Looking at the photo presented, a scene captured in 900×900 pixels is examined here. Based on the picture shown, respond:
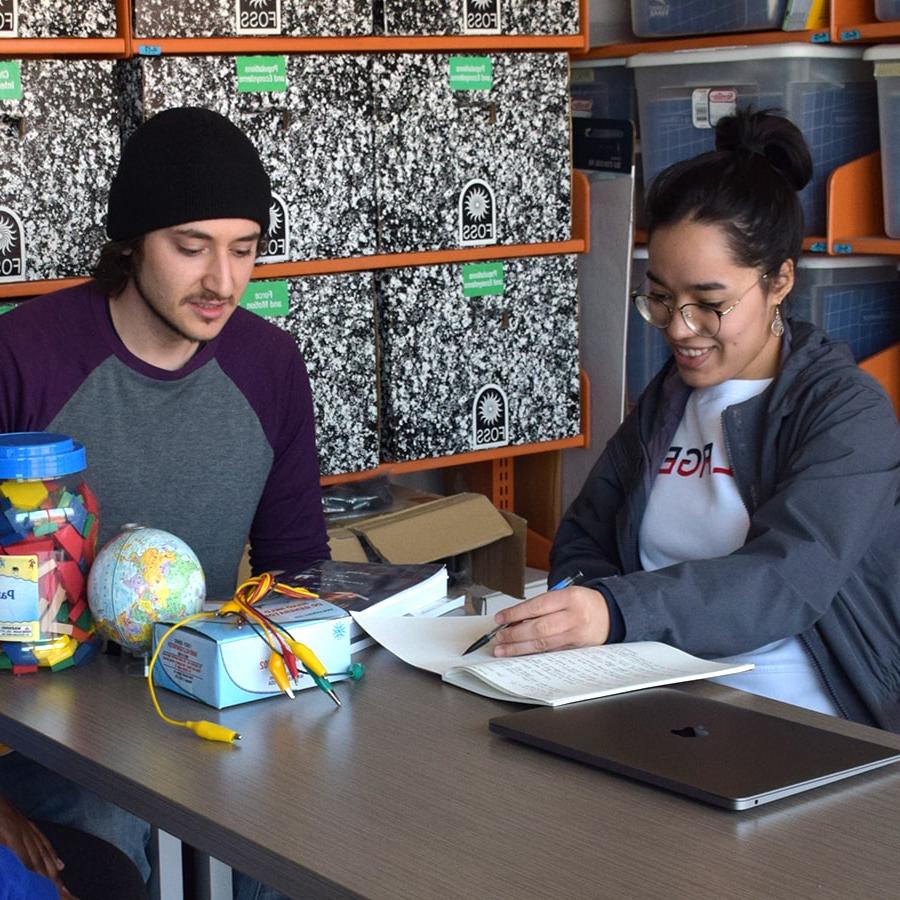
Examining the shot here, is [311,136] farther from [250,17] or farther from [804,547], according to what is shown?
[804,547]

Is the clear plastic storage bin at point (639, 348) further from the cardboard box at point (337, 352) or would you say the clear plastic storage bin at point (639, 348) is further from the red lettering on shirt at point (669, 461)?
the red lettering on shirt at point (669, 461)

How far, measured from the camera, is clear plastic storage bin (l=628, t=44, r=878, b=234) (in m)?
3.24

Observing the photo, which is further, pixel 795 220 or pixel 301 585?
pixel 795 220

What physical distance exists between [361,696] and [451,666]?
11cm

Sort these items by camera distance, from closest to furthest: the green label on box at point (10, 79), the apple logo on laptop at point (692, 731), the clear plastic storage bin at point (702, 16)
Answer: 1. the apple logo on laptop at point (692, 731)
2. the green label on box at point (10, 79)
3. the clear plastic storage bin at point (702, 16)

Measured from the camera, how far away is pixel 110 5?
2768 millimetres

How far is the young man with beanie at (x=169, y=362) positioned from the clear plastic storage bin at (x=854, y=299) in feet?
5.10

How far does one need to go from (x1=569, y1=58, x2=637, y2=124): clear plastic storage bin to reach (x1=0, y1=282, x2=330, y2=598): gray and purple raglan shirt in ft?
5.68

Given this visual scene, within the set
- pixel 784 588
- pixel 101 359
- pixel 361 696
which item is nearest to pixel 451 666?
pixel 361 696

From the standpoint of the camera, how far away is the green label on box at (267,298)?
2.97 meters

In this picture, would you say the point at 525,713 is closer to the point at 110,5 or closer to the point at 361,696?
the point at 361,696

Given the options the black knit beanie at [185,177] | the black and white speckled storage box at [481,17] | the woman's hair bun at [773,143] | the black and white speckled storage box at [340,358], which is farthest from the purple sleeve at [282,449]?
the black and white speckled storage box at [481,17]

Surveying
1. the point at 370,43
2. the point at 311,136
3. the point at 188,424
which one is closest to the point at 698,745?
the point at 188,424

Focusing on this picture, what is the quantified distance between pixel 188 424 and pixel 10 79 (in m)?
0.95
